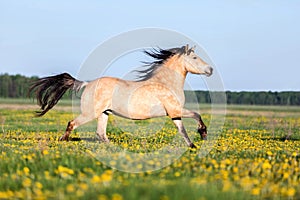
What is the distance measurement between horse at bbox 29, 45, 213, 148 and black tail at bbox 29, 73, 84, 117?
970mm

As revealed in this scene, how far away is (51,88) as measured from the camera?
664 inches

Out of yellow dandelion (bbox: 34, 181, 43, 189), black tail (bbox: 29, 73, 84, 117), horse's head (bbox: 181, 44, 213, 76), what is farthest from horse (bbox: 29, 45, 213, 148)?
yellow dandelion (bbox: 34, 181, 43, 189)

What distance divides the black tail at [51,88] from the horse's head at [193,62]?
148 inches

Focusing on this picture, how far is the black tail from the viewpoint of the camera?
16.7 m

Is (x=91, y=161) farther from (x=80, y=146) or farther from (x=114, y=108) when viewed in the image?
(x=114, y=108)

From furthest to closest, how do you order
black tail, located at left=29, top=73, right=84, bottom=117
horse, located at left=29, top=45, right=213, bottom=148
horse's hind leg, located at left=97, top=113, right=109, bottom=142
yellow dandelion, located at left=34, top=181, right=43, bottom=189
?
1. black tail, located at left=29, top=73, right=84, bottom=117
2. horse's hind leg, located at left=97, top=113, right=109, bottom=142
3. horse, located at left=29, top=45, right=213, bottom=148
4. yellow dandelion, located at left=34, top=181, right=43, bottom=189

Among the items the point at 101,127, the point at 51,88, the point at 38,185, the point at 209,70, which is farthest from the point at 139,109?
the point at 38,185

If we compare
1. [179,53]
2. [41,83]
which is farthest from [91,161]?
[41,83]

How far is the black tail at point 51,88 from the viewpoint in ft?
54.7

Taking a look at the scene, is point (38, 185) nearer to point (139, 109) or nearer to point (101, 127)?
point (139, 109)

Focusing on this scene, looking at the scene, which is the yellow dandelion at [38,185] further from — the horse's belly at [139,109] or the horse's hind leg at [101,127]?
the horse's hind leg at [101,127]

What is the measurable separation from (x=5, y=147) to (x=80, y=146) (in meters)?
1.95

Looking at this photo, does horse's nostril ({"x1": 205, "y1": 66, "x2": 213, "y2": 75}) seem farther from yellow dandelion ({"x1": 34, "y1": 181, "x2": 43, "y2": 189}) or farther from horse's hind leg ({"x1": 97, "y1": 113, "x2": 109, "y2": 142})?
yellow dandelion ({"x1": 34, "y1": 181, "x2": 43, "y2": 189})

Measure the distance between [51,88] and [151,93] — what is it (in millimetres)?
3872
